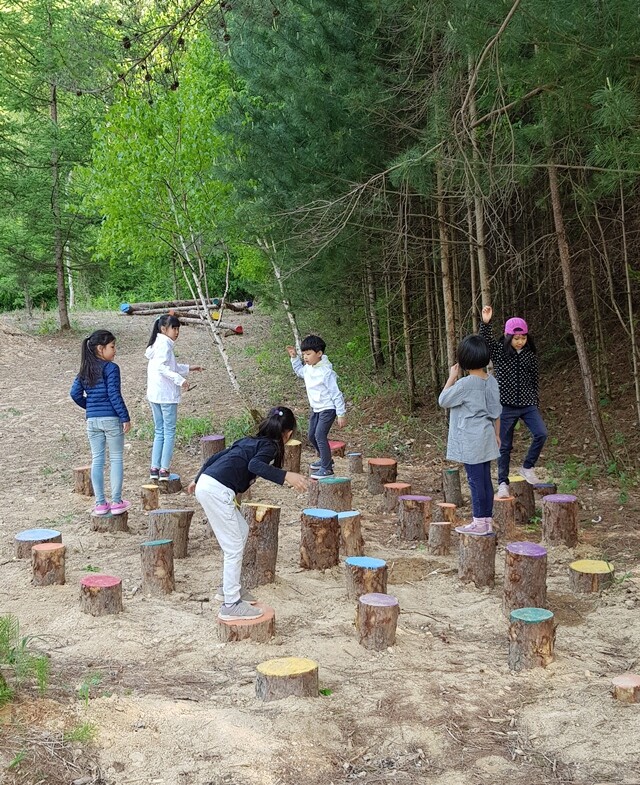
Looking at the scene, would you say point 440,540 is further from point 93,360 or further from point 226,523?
point 93,360

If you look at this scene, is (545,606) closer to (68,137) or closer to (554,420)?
(554,420)

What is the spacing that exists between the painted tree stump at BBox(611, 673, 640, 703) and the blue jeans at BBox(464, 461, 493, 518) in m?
2.43

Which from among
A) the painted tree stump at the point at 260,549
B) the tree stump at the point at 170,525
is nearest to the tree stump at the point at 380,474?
the tree stump at the point at 170,525

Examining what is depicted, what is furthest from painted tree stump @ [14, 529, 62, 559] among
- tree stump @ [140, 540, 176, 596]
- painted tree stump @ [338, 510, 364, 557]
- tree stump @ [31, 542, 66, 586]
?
painted tree stump @ [338, 510, 364, 557]

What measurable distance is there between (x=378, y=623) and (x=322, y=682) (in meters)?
0.57

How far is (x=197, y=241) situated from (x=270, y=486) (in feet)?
→ 17.0

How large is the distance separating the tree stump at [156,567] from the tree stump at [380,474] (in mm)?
3485

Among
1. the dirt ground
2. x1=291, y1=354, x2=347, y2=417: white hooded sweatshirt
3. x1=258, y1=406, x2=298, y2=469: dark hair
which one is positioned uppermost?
x1=291, y1=354, x2=347, y2=417: white hooded sweatshirt

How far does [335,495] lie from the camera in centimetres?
750

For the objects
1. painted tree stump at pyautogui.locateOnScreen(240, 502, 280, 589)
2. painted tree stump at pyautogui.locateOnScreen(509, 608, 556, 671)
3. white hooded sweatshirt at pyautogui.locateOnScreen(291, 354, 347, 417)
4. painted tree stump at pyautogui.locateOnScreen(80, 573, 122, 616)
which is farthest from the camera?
white hooded sweatshirt at pyautogui.locateOnScreen(291, 354, 347, 417)

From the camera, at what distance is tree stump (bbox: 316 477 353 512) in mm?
7496

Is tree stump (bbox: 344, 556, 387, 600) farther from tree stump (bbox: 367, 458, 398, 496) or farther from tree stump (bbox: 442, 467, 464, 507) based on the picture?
tree stump (bbox: 367, 458, 398, 496)

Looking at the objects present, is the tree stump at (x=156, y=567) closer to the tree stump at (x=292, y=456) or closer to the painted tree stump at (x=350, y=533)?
the painted tree stump at (x=350, y=533)

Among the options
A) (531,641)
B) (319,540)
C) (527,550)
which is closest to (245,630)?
(319,540)
